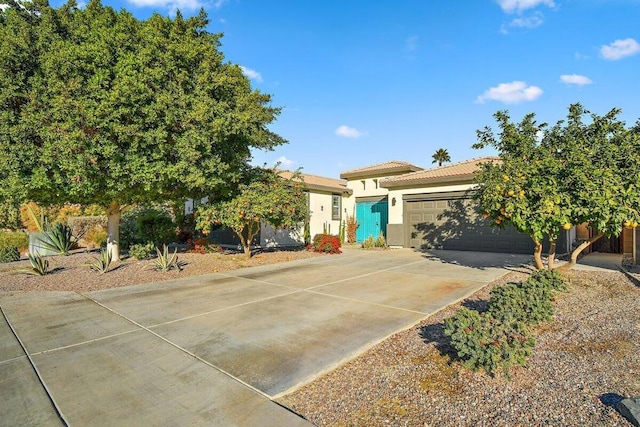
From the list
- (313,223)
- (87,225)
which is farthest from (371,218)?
(87,225)

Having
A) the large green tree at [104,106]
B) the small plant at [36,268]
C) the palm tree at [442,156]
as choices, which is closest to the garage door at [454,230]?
the large green tree at [104,106]

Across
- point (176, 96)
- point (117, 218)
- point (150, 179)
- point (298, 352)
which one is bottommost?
point (298, 352)

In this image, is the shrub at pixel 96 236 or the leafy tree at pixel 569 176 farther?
the shrub at pixel 96 236

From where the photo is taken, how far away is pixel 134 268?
9.74 m

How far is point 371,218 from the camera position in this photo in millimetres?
18719

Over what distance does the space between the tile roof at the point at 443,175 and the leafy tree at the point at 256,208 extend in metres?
5.51

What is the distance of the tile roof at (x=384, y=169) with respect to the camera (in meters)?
17.8

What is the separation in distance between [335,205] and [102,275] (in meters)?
12.4

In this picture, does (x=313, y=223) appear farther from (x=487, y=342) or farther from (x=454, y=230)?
(x=487, y=342)

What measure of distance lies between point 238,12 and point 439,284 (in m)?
10.3

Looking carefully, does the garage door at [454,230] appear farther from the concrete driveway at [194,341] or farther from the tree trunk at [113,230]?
the tree trunk at [113,230]

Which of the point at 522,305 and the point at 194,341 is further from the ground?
the point at 522,305

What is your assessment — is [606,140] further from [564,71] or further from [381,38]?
[381,38]

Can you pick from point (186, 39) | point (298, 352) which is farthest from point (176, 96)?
point (298, 352)
